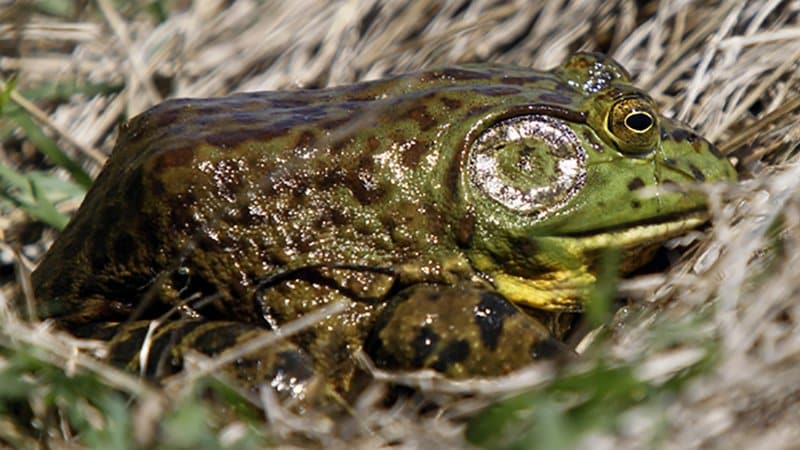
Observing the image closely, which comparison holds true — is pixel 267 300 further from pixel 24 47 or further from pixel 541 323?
pixel 24 47

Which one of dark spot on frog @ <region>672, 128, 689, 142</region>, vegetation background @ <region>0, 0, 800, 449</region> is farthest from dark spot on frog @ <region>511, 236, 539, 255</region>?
dark spot on frog @ <region>672, 128, 689, 142</region>

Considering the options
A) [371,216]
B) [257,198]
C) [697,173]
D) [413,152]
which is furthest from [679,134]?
[257,198]

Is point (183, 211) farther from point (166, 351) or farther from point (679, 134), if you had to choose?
point (679, 134)

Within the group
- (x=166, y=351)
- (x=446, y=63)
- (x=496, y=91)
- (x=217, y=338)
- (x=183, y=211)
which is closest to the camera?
(x=166, y=351)

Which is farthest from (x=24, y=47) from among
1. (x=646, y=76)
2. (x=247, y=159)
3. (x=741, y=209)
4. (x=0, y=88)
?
(x=741, y=209)

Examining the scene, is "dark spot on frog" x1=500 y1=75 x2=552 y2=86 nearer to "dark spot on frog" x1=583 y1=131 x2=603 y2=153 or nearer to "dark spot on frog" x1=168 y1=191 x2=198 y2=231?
"dark spot on frog" x1=583 y1=131 x2=603 y2=153

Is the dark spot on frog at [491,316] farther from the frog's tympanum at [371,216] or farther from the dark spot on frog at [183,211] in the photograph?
the dark spot on frog at [183,211]
